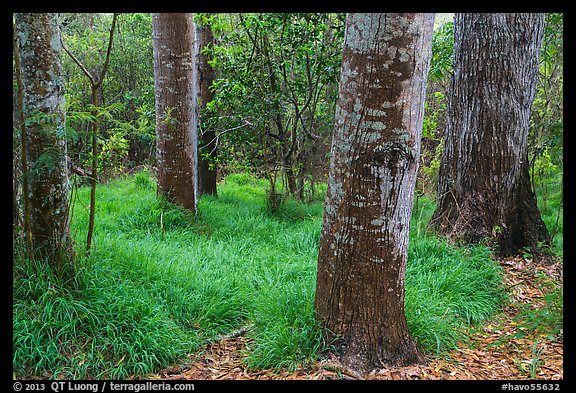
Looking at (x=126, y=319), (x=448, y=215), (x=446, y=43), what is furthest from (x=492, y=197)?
(x=126, y=319)

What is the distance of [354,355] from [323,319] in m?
0.32

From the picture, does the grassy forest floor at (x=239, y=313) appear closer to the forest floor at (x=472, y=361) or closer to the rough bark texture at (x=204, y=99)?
the forest floor at (x=472, y=361)

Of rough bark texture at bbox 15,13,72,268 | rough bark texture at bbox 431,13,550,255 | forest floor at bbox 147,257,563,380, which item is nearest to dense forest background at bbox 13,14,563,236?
rough bark texture at bbox 431,13,550,255

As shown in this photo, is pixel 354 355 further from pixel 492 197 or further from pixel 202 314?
pixel 492 197

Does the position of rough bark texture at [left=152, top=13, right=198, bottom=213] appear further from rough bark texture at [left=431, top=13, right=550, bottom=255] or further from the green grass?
rough bark texture at [left=431, top=13, right=550, bottom=255]

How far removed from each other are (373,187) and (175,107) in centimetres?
420

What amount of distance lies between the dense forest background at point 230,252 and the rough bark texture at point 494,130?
313mm

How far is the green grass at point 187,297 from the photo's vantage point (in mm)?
3234

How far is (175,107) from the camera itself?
6406 millimetres

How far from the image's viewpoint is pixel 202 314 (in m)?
3.94

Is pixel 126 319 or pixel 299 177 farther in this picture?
pixel 299 177

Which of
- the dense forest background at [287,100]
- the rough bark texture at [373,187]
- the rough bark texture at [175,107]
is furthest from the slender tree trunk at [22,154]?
the rough bark texture at [175,107]

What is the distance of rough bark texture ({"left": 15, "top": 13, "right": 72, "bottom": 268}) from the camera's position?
354cm

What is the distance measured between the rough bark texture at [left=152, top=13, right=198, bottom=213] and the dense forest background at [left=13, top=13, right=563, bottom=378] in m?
0.40
